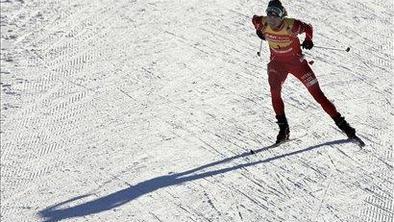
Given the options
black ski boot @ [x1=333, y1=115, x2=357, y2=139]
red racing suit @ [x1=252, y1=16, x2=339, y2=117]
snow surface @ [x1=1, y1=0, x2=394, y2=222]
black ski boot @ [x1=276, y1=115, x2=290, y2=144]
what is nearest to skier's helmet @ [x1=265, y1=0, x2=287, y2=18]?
red racing suit @ [x1=252, y1=16, x2=339, y2=117]

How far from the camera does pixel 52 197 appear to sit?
29.3 ft

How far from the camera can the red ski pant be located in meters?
8.79

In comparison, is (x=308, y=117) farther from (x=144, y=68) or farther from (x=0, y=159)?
(x=0, y=159)

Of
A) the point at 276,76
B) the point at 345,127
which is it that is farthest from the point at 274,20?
the point at 345,127

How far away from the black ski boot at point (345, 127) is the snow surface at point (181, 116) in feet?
0.56

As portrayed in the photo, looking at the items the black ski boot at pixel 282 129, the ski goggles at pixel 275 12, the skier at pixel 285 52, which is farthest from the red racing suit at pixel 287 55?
the black ski boot at pixel 282 129

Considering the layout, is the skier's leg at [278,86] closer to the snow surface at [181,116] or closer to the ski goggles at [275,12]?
the snow surface at [181,116]

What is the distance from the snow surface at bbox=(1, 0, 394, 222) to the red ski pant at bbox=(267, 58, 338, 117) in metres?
0.74

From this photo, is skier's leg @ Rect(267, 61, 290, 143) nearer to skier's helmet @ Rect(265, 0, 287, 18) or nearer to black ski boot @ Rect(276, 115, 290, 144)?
black ski boot @ Rect(276, 115, 290, 144)

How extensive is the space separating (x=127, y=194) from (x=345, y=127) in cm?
313

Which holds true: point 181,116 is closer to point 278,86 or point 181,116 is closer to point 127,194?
point 278,86

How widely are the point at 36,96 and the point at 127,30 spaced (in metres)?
2.63

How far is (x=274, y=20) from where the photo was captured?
27.7ft

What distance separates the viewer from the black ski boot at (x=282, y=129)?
30.5 ft
